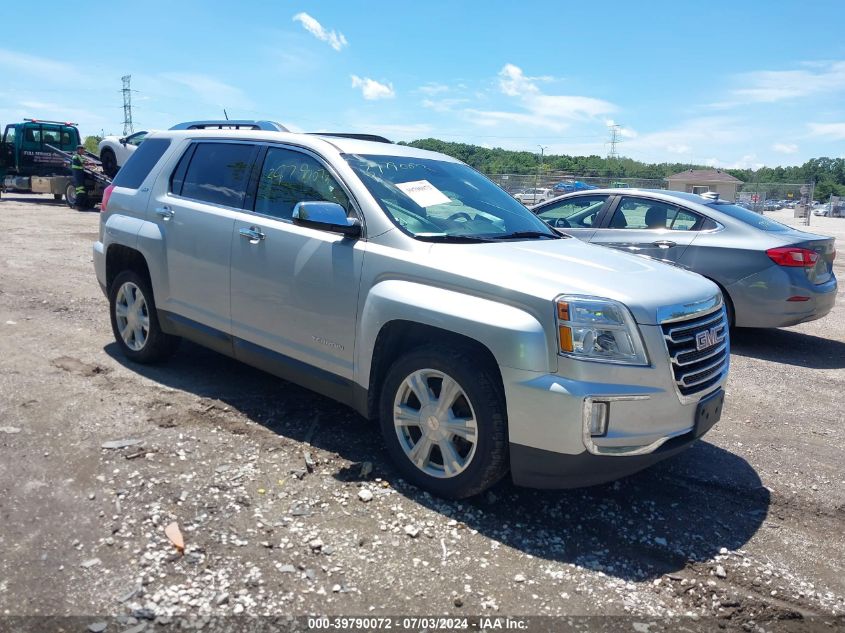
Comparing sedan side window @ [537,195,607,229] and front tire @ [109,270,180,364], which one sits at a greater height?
sedan side window @ [537,195,607,229]

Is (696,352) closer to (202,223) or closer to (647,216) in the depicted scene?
(202,223)

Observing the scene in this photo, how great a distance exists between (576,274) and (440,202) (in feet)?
3.79

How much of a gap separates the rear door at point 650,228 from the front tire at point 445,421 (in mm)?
4512

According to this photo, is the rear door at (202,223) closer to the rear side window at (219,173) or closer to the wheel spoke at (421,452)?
the rear side window at (219,173)

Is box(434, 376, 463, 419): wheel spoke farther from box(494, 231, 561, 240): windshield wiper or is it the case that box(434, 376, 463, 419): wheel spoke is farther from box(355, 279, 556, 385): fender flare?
box(494, 231, 561, 240): windshield wiper

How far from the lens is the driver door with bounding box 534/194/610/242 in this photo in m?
8.12

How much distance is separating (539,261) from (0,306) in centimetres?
658

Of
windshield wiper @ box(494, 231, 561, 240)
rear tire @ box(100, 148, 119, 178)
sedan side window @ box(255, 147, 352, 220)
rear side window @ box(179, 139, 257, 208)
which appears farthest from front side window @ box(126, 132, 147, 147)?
windshield wiper @ box(494, 231, 561, 240)

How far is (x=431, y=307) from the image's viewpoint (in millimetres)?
3467

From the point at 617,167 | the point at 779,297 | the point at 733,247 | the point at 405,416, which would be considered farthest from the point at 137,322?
the point at 617,167

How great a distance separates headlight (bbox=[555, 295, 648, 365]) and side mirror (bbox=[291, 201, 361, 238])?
4.41ft

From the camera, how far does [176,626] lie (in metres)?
2.60

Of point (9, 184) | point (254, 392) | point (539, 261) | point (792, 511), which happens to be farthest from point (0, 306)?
point (9, 184)

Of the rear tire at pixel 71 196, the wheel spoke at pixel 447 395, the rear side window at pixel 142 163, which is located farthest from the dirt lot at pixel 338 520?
the rear tire at pixel 71 196
